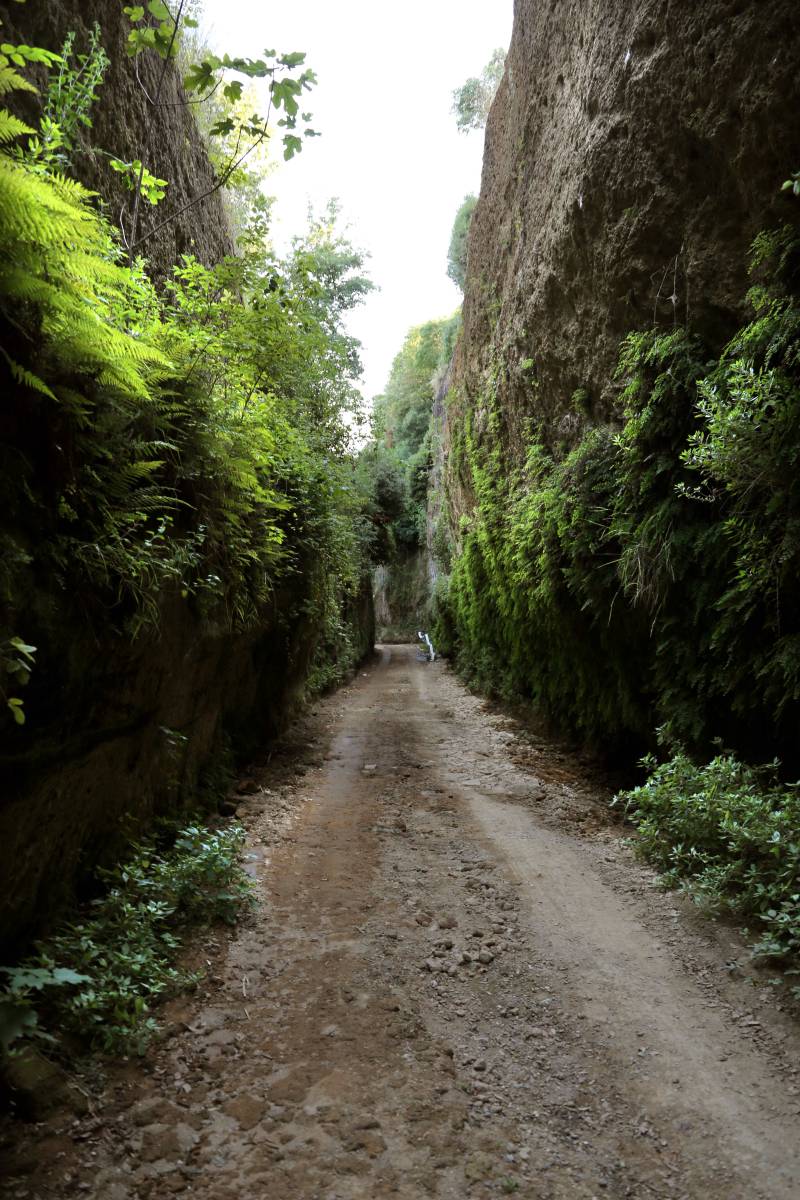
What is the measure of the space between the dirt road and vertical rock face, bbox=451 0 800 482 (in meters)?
5.13

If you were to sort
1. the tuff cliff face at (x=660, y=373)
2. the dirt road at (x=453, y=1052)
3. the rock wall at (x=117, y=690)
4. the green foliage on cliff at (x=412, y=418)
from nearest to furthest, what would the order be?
1. the dirt road at (x=453, y=1052)
2. the rock wall at (x=117, y=690)
3. the tuff cliff face at (x=660, y=373)
4. the green foliage on cliff at (x=412, y=418)

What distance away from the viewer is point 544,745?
963 centimetres

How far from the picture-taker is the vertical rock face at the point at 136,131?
5.50m

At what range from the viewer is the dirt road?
2414 millimetres

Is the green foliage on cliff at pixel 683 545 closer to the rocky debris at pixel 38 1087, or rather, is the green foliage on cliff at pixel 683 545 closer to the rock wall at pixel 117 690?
the rock wall at pixel 117 690

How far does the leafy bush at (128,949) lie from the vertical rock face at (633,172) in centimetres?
616

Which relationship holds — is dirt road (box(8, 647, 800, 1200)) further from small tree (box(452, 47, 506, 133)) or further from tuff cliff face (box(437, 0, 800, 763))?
small tree (box(452, 47, 506, 133))

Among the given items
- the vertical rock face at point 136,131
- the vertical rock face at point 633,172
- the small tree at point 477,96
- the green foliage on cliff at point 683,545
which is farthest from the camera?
the small tree at point 477,96

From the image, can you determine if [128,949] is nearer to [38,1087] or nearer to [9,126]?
[38,1087]

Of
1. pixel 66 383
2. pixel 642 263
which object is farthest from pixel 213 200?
pixel 66 383

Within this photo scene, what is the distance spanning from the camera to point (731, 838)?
179 inches

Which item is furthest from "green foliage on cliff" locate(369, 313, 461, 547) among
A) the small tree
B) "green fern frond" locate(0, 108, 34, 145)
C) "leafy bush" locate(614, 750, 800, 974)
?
"green fern frond" locate(0, 108, 34, 145)

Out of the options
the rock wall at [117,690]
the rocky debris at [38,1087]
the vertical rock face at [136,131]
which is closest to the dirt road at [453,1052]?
the rocky debris at [38,1087]

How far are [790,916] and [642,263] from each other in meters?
6.02
